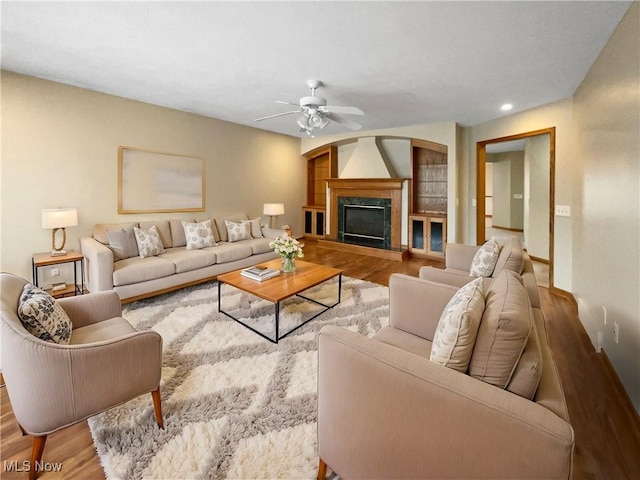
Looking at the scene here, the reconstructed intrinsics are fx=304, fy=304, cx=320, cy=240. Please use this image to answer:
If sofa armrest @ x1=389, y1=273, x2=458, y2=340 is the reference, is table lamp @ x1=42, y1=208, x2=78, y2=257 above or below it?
above

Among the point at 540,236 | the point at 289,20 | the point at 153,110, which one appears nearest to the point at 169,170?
the point at 153,110

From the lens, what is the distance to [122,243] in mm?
3648

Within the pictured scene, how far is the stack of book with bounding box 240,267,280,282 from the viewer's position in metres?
3.11

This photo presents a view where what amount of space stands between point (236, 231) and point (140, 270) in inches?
66.2

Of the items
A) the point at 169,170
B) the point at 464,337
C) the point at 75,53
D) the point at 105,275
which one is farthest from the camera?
the point at 169,170

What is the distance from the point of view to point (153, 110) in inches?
172

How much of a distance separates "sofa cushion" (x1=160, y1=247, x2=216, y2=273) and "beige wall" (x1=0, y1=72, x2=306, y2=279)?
999 millimetres

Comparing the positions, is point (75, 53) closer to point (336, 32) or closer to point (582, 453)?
point (336, 32)

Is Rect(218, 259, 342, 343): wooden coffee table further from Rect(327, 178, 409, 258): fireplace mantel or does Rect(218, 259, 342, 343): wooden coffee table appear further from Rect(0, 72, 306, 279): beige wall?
Rect(327, 178, 409, 258): fireplace mantel

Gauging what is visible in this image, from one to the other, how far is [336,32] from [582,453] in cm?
302

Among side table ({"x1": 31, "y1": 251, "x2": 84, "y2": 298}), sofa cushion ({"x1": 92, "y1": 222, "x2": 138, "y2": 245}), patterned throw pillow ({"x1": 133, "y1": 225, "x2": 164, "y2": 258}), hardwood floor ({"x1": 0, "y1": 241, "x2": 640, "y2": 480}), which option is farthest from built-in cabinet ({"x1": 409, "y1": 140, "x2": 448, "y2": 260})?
side table ({"x1": 31, "y1": 251, "x2": 84, "y2": 298})

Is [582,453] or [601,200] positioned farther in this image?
[601,200]

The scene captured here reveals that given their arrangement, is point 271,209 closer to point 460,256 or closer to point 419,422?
point 460,256

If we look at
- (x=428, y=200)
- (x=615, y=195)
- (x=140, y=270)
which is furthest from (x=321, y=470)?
(x=428, y=200)
